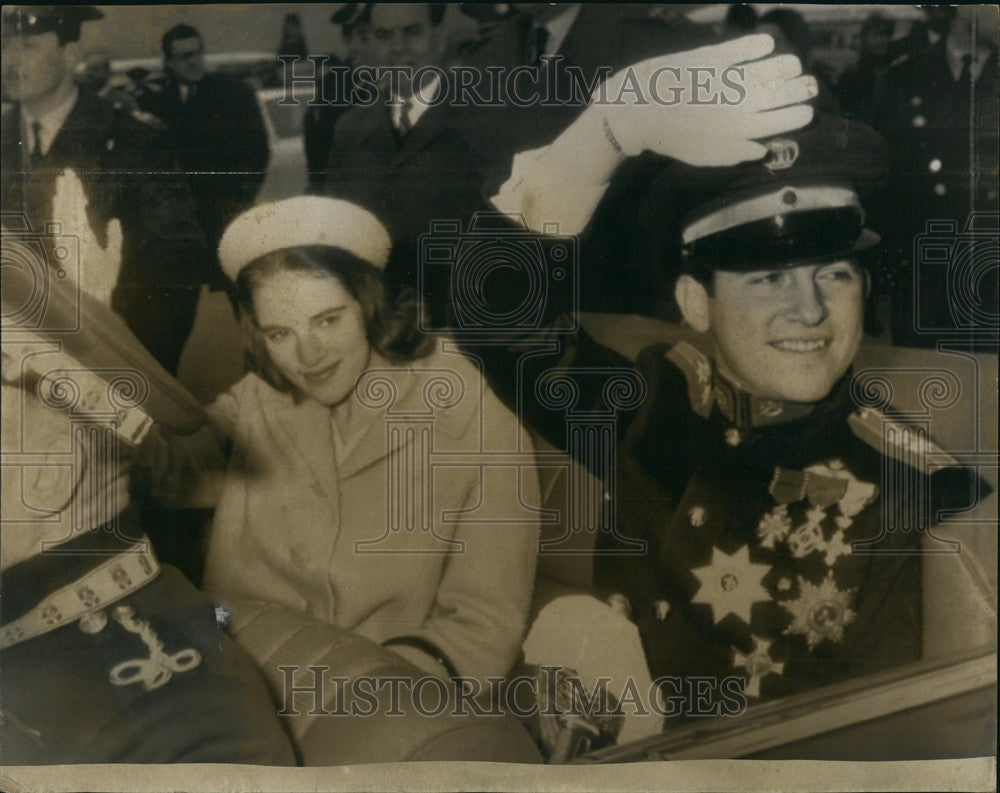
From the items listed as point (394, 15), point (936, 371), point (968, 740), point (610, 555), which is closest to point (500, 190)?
point (394, 15)


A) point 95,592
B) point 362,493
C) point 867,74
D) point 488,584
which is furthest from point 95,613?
point 867,74

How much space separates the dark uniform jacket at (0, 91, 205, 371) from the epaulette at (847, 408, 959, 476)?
2290 millimetres

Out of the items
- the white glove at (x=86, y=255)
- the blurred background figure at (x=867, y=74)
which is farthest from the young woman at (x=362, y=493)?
the blurred background figure at (x=867, y=74)

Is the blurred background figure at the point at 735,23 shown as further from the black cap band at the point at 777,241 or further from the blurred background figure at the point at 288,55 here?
the blurred background figure at the point at 288,55

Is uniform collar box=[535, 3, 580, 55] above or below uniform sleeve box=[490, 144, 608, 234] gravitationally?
above

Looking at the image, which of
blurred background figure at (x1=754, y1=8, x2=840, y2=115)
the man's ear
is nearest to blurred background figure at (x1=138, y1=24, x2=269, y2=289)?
the man's ear

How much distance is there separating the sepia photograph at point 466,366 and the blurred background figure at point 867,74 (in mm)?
17

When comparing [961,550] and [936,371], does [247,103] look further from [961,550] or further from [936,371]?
[961,550]

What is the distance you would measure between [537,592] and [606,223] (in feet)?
4.12

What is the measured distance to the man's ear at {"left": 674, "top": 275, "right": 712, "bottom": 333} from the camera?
183 inches

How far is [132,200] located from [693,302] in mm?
1916

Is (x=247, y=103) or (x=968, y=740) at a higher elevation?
(x=247, y=103)

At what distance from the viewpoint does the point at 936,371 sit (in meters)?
4.68

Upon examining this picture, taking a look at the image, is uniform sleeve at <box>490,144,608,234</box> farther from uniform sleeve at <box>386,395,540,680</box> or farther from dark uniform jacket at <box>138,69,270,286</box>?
dark uniform jacket at <box>138,69,270,286</box>
